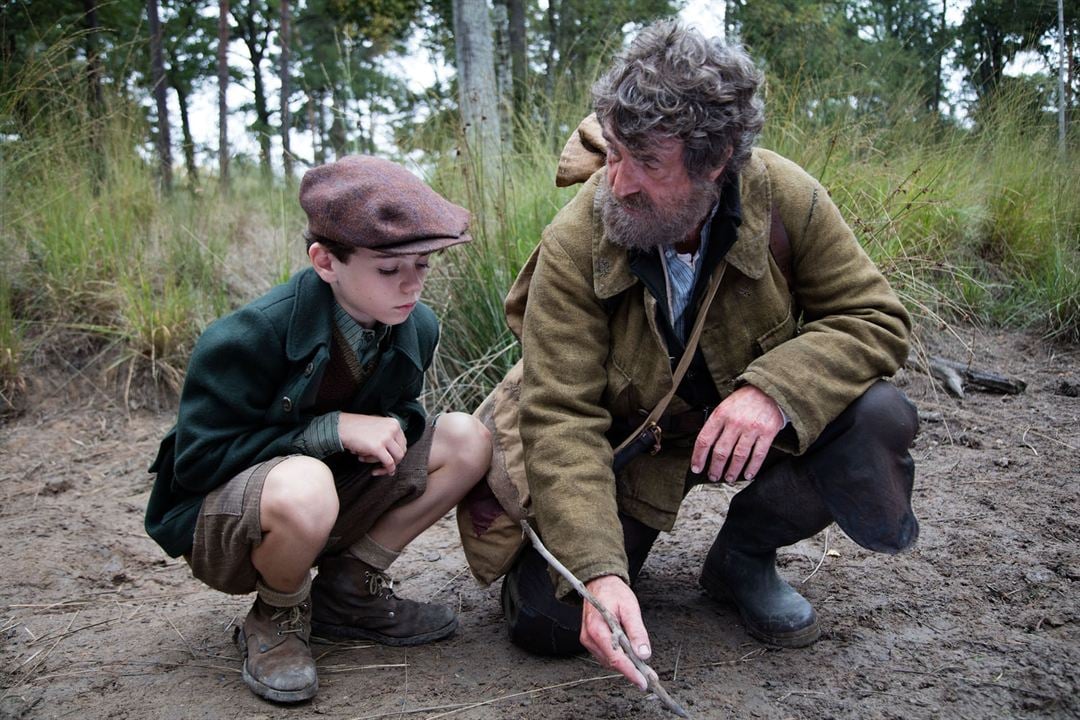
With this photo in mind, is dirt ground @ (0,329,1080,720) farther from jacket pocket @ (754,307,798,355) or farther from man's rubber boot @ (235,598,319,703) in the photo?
jacket pocket @ (754,307,798,355)

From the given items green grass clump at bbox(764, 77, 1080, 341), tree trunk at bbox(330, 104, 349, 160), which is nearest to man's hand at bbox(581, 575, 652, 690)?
tree trunk at bbox(330, 104, 349, 160)

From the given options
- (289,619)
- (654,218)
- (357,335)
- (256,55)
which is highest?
(256,55)

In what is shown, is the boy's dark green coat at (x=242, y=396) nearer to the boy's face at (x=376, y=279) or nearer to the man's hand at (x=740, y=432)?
the boy's face at (x=376, y=279)

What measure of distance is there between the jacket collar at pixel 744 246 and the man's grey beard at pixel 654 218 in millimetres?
54

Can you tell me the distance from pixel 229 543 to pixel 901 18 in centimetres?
834

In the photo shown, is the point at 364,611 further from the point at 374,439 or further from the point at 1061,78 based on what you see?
the point at 1061,78

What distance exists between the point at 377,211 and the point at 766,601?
4.58 ft

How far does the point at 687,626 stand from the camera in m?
2.37

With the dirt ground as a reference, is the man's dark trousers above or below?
above

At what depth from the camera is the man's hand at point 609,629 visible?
5.30 feet

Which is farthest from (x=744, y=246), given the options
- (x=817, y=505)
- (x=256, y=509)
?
(x=256, y=509)

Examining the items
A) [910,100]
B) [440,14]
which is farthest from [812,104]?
[440,14]

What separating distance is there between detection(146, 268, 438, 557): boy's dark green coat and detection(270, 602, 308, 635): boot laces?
27 centimetres

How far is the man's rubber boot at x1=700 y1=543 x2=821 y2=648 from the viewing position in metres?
2.23
